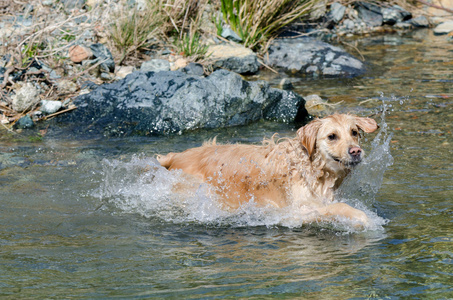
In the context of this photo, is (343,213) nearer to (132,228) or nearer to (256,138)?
(132,228)

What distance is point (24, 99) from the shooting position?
29.1 ft

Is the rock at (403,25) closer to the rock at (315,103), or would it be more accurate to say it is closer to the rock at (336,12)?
the rock at (336,12)

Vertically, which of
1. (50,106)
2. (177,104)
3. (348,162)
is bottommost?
(50,106)

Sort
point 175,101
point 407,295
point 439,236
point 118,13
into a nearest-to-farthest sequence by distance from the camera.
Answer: point 407,295 < point 439,236 < point 175,101 < point 118,13

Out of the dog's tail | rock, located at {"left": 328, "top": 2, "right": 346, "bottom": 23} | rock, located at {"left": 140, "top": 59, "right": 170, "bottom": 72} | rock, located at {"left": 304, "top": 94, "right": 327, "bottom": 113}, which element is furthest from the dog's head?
rock, located at {"left": 328, "top": 2, "right": 346, "bottom": 23}

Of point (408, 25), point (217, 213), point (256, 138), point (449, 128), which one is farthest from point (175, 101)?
point (408, 25)

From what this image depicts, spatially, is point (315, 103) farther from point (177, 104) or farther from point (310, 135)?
point (310, 135)

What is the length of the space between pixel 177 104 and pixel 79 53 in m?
2.83

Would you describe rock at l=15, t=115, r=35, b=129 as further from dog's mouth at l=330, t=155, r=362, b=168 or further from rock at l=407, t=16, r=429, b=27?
rock at l=407, t=16, r=429, b=27

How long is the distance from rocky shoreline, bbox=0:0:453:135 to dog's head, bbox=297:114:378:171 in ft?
12.1

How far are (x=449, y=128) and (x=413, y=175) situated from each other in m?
1.94

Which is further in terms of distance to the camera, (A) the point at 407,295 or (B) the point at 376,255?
(B) the point at 376,255

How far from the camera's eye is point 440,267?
159 inches

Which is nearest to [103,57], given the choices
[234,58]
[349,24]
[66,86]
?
Answer: [66,86]
